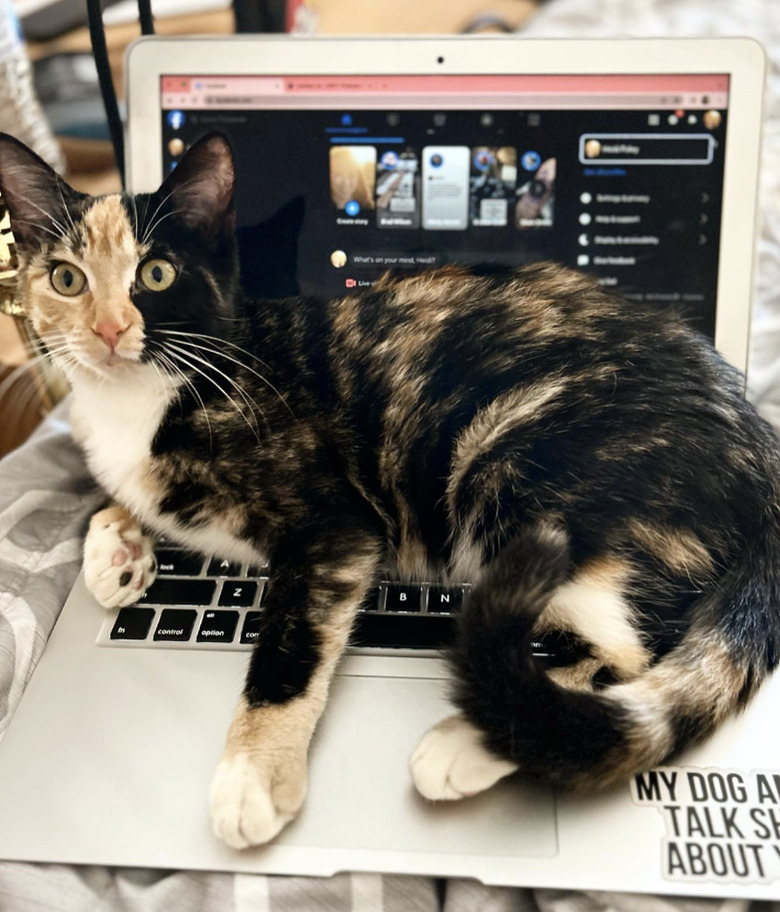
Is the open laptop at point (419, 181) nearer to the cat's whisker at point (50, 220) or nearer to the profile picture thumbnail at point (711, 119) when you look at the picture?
the profile picture thumbnail at point (711, 119)

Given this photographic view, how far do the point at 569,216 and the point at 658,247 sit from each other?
102 millimetres

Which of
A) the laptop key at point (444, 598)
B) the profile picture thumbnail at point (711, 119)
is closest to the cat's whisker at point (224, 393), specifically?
the laptop key at point (444, 598)

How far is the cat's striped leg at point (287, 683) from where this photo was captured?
0.54 metres

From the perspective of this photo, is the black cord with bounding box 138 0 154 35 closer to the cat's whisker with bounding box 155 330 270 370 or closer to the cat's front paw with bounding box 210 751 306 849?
the cat's whisker with bounding box 155 330 270 370

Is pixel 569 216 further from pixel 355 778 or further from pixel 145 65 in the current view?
pixel 355 778

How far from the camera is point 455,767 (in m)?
0.55

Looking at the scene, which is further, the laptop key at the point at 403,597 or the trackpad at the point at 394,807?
the laptop key at the point at 403,597

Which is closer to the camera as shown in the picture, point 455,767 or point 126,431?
point 455,767

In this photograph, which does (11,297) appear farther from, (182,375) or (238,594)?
(238,594)

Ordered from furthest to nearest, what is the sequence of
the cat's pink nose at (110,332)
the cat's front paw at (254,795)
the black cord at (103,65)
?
the black cord at (103,65) → the cat's pink nose at (110,332) → the cat's front paw at (254,795)

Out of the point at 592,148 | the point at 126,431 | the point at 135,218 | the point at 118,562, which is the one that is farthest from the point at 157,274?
the point at 592,148

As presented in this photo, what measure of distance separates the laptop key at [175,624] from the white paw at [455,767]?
9.4 inches

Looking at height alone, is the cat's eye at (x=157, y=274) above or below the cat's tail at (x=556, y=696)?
above

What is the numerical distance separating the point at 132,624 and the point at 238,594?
10 centimetres
